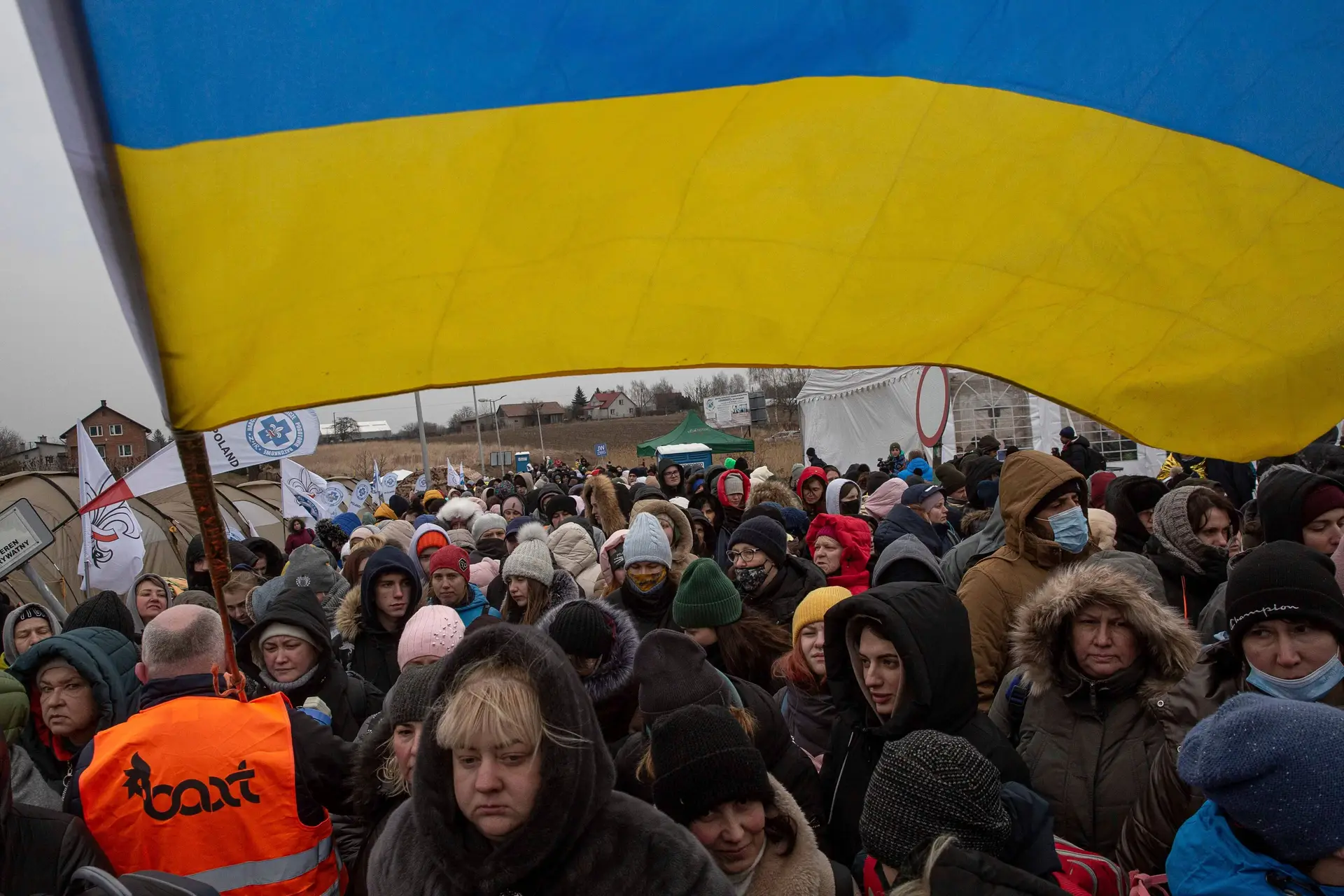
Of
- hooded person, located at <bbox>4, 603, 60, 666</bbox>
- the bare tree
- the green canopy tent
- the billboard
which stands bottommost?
hooded person, located at <bbox>4, 603, 60, 666</bbox>

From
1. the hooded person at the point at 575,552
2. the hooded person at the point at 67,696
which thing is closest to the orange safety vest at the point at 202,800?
the hooded person at the point at 67,696

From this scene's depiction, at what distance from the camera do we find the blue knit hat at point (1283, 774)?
1.96 m

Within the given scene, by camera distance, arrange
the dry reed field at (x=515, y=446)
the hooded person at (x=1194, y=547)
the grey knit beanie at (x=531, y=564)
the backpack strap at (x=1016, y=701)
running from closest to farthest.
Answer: the backpack strap at (x=1016, y=701), the hooded person at (x=1194, y=547), the grey knit beanie at (x=531, y=564), the dry reed field at (x=515, y=446)

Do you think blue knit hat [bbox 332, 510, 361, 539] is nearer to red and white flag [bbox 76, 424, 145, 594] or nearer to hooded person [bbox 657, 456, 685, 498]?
red and white flag [bbox 76, 424, 145, 594]

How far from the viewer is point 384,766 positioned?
3082 millimetres

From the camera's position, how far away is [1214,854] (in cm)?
210

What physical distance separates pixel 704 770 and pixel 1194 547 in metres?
3.18

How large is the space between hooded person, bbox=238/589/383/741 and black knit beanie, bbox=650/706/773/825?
6.53 feet

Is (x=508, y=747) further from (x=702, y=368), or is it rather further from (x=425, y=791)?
(x=702, y=368)

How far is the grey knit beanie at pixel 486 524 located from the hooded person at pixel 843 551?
163 inches

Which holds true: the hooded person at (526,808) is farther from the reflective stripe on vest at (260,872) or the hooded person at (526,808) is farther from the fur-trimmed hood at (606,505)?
the fur-trimmed hood at (606,505)

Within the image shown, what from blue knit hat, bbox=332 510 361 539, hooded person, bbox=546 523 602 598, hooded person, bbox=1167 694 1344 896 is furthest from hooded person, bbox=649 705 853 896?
blue knit hat, bbox=332 510 361 539

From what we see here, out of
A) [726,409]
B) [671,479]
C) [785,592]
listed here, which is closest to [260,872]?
[785,592]

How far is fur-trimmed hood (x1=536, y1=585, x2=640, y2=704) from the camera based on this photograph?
3740mm
